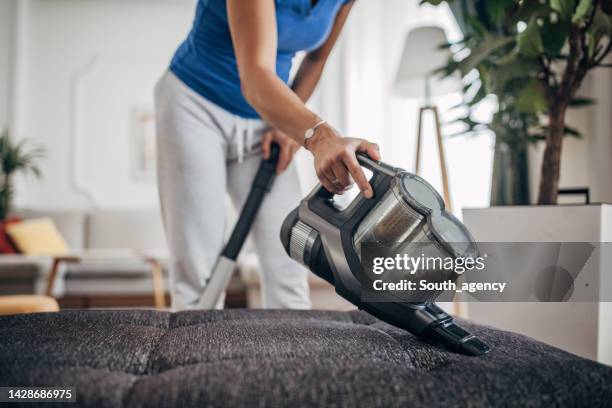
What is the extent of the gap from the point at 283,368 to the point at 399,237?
252 millimetres

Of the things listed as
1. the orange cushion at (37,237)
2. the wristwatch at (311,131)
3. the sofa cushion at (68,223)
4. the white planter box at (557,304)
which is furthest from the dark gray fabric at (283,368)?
the sofa cushion at (68,223)

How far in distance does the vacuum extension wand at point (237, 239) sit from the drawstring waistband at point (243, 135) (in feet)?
0.20

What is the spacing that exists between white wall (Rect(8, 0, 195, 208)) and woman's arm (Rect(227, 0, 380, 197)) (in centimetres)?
420

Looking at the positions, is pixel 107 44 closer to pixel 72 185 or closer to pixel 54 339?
pixel 72 185

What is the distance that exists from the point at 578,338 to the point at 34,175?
4.90 m

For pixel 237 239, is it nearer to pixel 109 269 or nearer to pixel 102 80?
pixel 109 269

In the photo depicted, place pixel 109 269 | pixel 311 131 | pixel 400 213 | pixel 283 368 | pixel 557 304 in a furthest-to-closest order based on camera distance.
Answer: pixel 109 269 < pixel 557 304 < pixel 311 131 < pixel 400 213 < pixel 283 368

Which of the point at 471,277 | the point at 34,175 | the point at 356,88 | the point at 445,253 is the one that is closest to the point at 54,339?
the point at 445,253

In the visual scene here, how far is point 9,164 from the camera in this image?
4242 millimetres

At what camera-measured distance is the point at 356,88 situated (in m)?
4.73

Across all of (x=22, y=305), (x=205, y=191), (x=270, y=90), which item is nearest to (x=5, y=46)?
(x=22, y=305)

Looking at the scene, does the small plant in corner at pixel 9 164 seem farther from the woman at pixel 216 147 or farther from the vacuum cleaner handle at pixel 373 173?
the vacuum cleaner handle at pixel 373 173

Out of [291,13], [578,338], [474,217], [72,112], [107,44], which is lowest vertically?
[578,338]

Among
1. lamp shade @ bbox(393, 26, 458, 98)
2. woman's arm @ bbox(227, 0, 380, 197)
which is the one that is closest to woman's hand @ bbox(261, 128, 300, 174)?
woman's arm @ bbox(227, 0, 380, 197)
